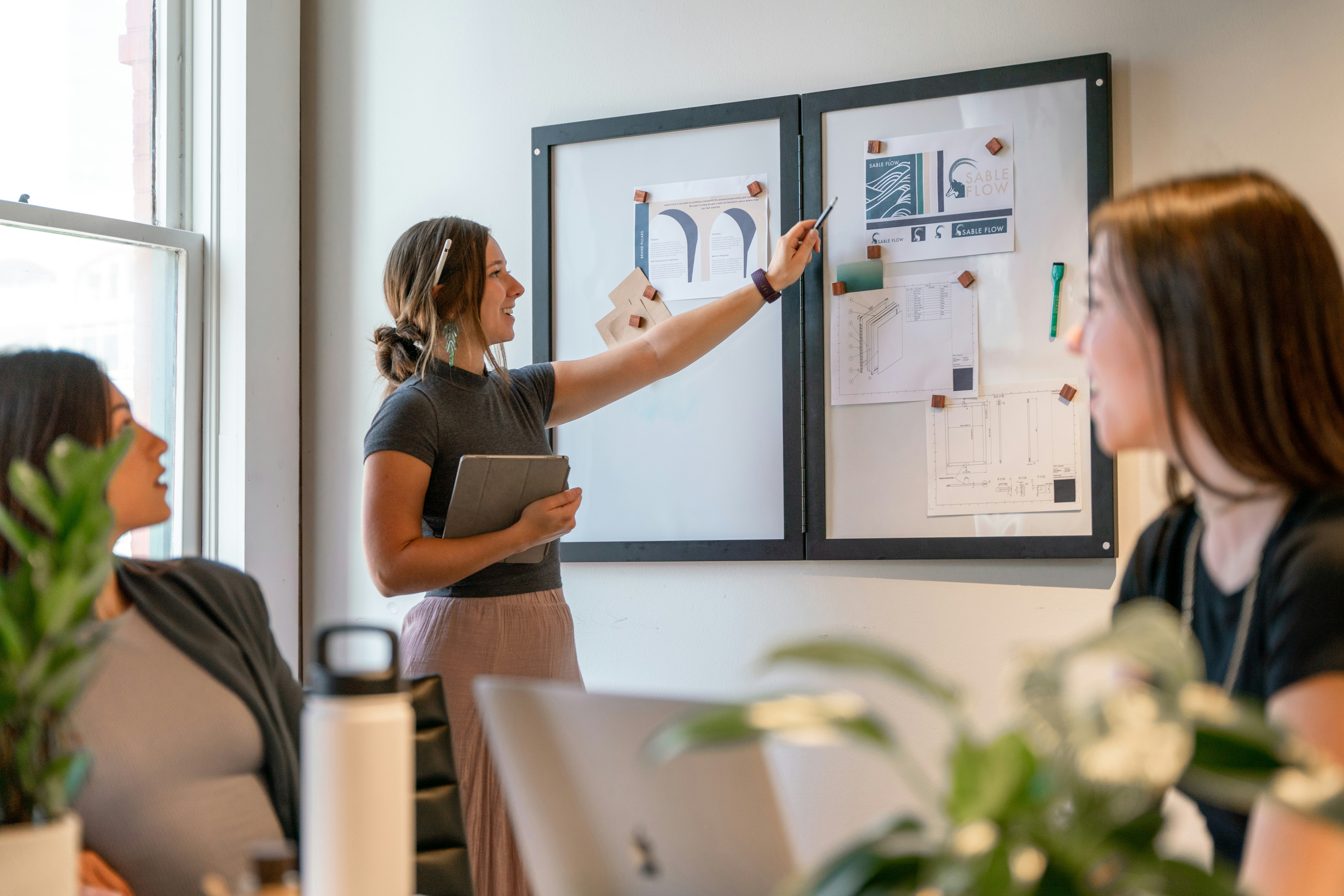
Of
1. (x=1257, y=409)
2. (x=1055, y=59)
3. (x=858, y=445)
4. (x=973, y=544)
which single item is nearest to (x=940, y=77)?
(x=1055, y=59)

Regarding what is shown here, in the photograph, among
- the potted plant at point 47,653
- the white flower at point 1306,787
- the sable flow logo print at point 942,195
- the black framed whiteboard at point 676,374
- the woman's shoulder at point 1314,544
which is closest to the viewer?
the white flower at point 1306,787

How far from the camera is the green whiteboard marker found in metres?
2.20

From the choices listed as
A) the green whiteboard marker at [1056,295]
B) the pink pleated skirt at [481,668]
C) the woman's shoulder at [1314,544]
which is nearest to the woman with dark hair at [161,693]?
the pink pleated skirt at [481,668]

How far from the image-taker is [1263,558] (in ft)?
3.22

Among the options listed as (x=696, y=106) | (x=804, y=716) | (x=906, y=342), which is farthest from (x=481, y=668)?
(x=804, y=716)

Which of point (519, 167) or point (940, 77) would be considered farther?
point (519, 167)

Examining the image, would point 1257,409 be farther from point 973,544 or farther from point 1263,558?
point 973,544

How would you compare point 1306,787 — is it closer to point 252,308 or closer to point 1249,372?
point 1249,372

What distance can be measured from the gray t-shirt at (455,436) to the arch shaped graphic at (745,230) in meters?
0.61

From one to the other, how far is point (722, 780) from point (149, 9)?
276cm

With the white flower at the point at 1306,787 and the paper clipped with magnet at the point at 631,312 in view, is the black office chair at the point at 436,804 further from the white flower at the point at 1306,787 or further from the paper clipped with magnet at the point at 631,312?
the paper clipped with magnet at the point at 631,312

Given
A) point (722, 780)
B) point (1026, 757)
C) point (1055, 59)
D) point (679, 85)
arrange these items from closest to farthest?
1. point (1026, 757)
2. point (722, 780)
3. point (1055, 59)
4. point (679, 85)

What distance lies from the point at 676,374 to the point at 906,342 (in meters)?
0.50

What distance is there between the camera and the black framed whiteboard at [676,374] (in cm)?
242
